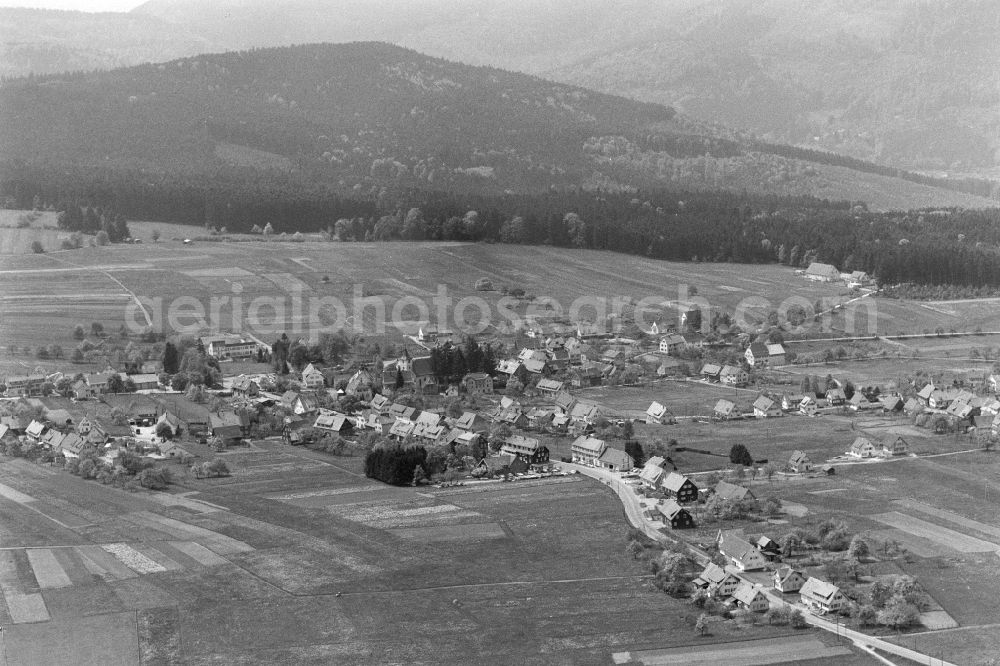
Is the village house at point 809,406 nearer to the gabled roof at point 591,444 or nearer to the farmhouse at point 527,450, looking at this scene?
the gabled roof at point 591,444

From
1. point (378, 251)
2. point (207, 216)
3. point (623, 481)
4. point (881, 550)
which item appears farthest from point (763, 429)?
point (207, 216)

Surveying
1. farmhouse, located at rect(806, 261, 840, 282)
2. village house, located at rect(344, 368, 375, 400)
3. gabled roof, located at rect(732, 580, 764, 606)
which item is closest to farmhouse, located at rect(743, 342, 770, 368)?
village house, located at rect(344, 368, 375, 400)

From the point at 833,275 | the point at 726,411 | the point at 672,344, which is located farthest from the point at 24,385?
the point at 833,275

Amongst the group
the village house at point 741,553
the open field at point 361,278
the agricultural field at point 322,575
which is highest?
the open field at point 361,278

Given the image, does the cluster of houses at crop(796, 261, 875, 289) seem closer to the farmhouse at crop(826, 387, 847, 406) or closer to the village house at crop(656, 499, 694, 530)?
the farmhouse at crop(826, 387, 847, 406)

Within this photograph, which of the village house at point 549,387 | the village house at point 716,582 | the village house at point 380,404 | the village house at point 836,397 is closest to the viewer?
the village house at point 716,582

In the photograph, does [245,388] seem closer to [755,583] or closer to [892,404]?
[892,404]

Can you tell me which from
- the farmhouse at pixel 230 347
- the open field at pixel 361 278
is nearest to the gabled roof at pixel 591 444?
the farmhouse at pixel 230 347

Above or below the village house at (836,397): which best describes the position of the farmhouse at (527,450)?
below
